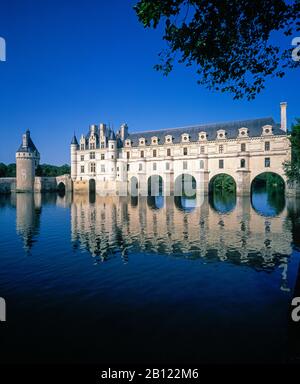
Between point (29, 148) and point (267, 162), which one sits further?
point (29, 148)

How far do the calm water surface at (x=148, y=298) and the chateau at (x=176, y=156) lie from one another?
1308 inches

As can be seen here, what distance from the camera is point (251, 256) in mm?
12500

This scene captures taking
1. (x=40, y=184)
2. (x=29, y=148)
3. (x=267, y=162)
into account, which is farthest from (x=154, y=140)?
(x=29, y=148)

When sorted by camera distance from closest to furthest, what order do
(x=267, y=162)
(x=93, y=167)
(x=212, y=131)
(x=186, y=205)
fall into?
(x=186, y=205)
(x=267, y=162)
(x=212, y=131)
(x=93, y=167)

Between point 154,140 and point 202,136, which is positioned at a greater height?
point 154,140

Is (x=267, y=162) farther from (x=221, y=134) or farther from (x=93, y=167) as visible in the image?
(x=93, y=167)

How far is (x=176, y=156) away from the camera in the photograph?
5525 centimetres

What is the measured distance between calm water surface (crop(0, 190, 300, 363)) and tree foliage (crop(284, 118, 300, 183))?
27.2 meters

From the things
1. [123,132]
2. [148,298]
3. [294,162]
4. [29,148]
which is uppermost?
[123,132]

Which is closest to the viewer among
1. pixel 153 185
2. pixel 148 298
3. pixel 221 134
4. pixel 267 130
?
pixel 148 298

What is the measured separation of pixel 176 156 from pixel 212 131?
8.96 meters

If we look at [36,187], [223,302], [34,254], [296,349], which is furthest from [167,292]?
[36,187]

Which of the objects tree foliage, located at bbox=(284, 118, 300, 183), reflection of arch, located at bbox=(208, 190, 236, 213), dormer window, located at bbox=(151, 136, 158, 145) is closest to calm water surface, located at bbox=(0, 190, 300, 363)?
reflection of arch, located at bbox=(208, 190, 236, 213)
